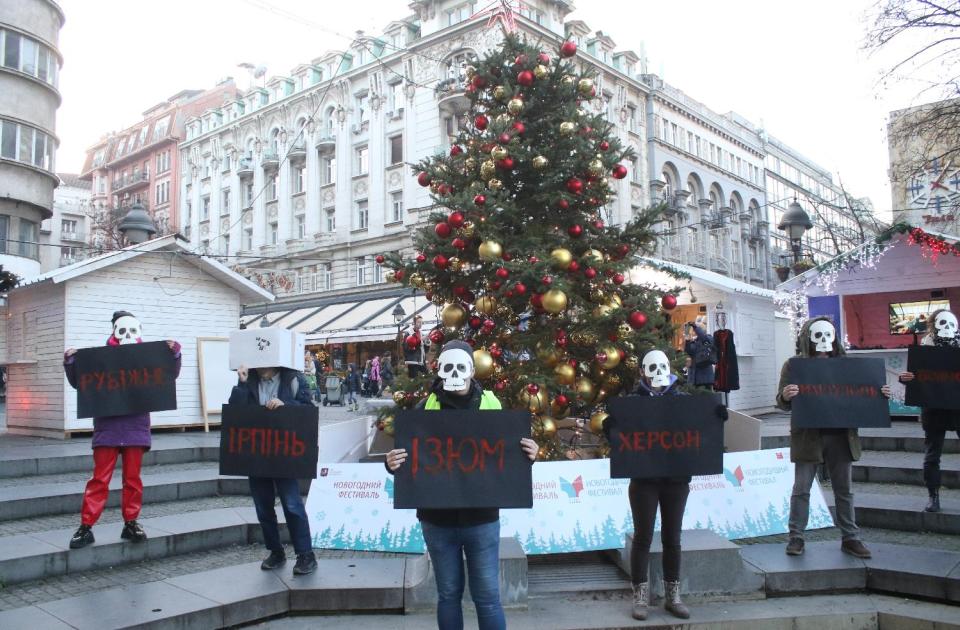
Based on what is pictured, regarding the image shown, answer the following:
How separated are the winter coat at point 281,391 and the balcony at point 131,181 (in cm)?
5576

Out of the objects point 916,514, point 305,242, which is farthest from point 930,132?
point 305,242

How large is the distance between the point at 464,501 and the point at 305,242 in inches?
1475

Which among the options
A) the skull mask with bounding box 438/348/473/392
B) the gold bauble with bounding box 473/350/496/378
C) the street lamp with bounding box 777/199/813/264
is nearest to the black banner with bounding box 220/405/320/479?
the skull mask with bounding box 438/348/473/392

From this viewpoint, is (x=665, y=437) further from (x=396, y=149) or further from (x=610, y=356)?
(x=396, y=149)

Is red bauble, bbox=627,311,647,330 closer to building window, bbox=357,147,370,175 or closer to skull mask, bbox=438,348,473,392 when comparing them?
skull mask, bbox=438,348,473,392

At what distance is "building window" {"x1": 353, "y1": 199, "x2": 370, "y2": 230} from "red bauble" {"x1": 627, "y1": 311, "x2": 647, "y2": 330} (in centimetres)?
3101

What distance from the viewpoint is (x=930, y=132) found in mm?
12484

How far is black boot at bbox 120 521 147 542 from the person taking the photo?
6703 millimetres

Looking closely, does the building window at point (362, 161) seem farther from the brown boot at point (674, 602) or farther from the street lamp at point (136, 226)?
the brown boot at point (674, 602)

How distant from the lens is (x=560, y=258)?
25.9ft

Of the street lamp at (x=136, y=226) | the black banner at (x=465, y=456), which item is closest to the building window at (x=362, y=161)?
the street lamp at (x=136, y=226)

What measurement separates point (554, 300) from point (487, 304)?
996 mm

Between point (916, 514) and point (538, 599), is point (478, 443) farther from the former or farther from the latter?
point (916, 514)

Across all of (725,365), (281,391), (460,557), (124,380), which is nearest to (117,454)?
(124,380)
